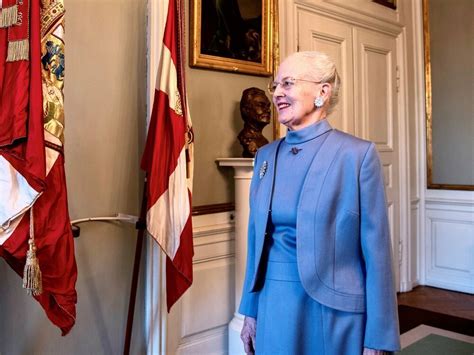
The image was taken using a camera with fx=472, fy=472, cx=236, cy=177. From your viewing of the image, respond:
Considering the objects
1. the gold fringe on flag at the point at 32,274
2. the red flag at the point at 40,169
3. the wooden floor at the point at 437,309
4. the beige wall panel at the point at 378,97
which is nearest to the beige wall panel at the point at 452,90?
the beige wall panel at the point at 378,97

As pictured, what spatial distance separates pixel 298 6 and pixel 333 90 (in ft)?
6.38

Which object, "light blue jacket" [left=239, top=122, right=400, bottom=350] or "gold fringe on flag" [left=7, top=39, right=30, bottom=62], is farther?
"gold fringe on flag" [left=7, top=39, right=30, bottom=62]

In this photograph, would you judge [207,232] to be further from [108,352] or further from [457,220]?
[457,220]

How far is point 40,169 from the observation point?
1.57 meters

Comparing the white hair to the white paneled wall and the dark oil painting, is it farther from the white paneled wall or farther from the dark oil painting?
the white paneled wall

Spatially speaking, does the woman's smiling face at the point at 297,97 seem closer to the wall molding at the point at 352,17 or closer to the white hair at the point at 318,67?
the white hair at the point at 318,67

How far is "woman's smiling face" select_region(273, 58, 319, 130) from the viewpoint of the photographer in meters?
1.36

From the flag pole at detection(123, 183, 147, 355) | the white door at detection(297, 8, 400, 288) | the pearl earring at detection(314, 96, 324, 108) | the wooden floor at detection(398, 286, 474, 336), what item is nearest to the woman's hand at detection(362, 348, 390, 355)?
the pearl earring at detection(314, 96, 324, 108)

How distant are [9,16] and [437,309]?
10.9 feet

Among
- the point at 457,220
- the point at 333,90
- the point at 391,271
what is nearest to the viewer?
the point at 391,271

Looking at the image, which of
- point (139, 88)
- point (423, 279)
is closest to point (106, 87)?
point (139, 88)

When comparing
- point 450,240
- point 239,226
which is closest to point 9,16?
point 239,226

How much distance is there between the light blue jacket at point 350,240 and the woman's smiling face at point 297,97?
0.53 feet

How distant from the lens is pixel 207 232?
2.58m
